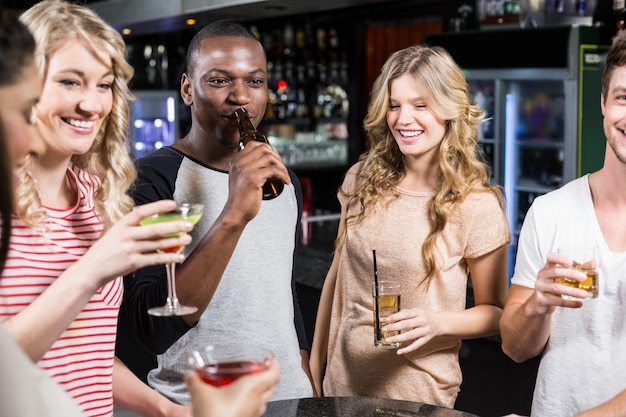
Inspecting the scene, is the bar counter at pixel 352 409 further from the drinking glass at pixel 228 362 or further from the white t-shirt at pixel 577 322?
the drinking glass at pixel 228 362

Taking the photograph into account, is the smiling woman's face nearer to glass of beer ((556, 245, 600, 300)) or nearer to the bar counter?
the bar counter

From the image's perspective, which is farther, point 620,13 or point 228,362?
point 620,13

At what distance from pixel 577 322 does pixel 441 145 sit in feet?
2.50

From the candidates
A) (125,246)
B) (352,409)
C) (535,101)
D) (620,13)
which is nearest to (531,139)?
(535,101)

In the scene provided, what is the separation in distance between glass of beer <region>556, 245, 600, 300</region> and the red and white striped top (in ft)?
3.41

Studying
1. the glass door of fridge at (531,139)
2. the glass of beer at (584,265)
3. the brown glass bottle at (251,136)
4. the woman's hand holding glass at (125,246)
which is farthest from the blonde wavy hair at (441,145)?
the glass door of fridge at (531,139)

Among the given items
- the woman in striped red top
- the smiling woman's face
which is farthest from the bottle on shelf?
the smiling woman's face

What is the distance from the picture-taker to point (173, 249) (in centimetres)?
159

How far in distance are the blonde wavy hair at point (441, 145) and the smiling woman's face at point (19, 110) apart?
1.59 metres

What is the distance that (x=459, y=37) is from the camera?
596 cm

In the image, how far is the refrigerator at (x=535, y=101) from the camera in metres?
5.27

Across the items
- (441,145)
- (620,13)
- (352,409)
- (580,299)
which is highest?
(620,13)

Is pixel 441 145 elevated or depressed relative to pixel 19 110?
depressed

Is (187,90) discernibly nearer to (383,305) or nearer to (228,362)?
(383,305)
